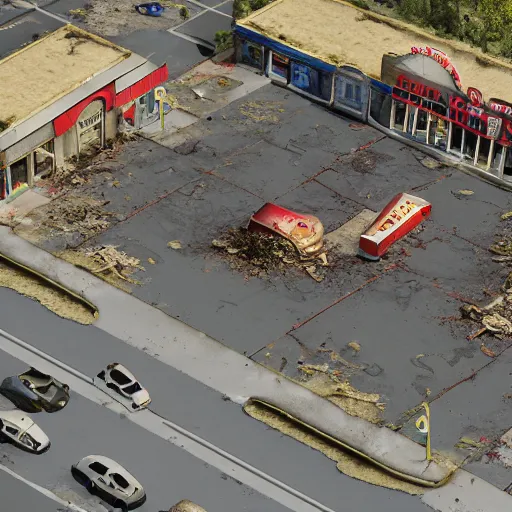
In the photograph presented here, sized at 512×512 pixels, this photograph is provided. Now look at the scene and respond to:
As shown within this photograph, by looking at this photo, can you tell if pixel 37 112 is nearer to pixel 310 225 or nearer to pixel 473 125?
pixel 310 225

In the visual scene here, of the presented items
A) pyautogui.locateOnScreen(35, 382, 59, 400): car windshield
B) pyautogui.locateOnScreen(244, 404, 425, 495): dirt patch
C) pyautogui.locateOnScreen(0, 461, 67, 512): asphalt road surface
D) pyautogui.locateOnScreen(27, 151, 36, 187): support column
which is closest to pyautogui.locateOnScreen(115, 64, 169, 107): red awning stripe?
pyautogui.locateOnScreen(27, 151, 36, 187): support column

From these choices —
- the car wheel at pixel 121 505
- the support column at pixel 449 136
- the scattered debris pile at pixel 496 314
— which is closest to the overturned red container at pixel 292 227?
the scattered debris pile at pixel 496 314

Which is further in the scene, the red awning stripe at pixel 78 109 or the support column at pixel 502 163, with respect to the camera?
the support column at pixel 502 163

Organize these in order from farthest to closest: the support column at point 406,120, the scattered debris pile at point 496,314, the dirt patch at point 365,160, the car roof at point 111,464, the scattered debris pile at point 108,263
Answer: the support column at point 406,120 < the dirt patch at point 365,160 < the scattered debris pile at point 108,263 < the scattered debris pile at point 496,314 < the car roof at point 111,464

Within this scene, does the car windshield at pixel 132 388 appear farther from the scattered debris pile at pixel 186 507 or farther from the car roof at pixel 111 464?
the scattered debris pile at pixel 186 507

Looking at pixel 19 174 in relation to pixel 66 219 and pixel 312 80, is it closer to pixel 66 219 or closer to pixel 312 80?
pixel 66 219

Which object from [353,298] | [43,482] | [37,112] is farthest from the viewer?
[37,112]

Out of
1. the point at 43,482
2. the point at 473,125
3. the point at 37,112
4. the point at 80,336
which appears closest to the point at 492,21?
the point at 473,125
